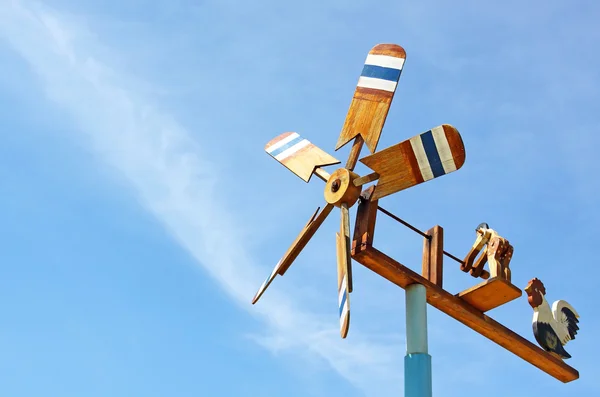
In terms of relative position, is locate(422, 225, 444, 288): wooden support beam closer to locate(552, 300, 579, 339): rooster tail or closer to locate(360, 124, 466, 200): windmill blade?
locate(360, 124, 466, 200): windmill blade

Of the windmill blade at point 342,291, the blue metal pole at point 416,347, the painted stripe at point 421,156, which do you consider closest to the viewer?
the windmill blade at point 342,291

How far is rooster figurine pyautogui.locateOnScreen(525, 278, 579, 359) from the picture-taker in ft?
30.1

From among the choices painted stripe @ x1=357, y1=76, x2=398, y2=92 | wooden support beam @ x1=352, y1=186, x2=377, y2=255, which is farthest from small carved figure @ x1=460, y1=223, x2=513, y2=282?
painted stripe @ x1=357, y1=76, x2=398, y2=92

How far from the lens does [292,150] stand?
888 cm

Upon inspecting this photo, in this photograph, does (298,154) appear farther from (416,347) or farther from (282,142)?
(416,347)

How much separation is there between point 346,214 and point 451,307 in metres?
1.53

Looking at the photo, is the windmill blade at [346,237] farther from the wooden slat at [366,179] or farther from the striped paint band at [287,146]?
the striped paint band at [287,146]

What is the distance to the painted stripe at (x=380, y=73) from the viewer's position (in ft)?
27.1

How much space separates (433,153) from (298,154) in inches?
77.6

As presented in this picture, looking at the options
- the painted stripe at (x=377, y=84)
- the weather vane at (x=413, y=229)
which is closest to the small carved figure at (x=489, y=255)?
the weather vane at (x=413, y=229)

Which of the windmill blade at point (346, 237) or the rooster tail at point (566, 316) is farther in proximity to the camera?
the rooster tail at point (566, 316)

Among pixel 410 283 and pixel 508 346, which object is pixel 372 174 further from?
pixel 508 346

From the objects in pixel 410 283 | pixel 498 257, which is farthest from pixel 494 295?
pixel 410 283

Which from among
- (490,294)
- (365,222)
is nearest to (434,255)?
(490,294)
